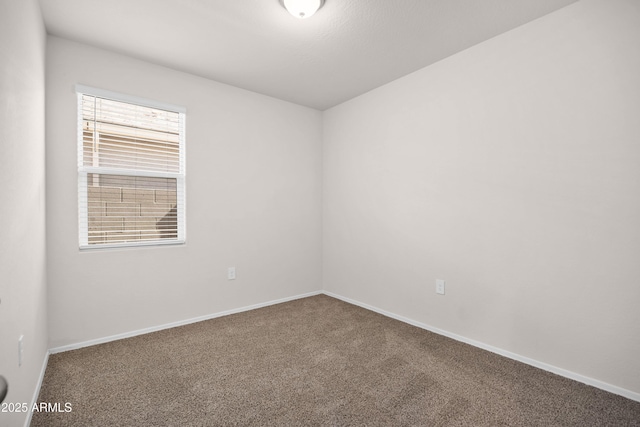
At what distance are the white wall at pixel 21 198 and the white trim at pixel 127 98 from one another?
0.36 metres

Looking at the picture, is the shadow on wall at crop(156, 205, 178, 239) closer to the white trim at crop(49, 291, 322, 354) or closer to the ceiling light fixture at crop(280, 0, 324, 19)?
the white trim at crop(49, 291, 322, 354)

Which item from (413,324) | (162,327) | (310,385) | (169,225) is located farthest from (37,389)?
(413,324)

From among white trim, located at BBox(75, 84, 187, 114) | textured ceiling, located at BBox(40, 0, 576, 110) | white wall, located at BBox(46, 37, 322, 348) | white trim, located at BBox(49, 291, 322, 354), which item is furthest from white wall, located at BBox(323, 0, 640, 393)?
white trim, located at BBox(75, 84, 187, 114)

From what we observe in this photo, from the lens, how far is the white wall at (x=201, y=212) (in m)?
2.35

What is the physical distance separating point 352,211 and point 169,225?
1.93 meters

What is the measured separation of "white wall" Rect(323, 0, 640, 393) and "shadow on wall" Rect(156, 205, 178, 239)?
2027 mm

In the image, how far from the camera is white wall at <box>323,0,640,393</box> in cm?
181

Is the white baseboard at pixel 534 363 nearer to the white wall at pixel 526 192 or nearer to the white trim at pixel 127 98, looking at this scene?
the white wall at pixel 526 192

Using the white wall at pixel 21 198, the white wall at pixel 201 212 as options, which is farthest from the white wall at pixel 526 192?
the white wall at pixel 21 198

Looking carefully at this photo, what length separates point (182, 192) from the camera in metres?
2.93

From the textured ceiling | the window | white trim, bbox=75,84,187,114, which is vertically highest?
the textured ceiling

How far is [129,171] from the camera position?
8.67ft

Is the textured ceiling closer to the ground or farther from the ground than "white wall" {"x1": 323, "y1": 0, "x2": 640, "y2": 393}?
farther from the ground

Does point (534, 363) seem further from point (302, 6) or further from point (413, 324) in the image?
point (302, 6)
